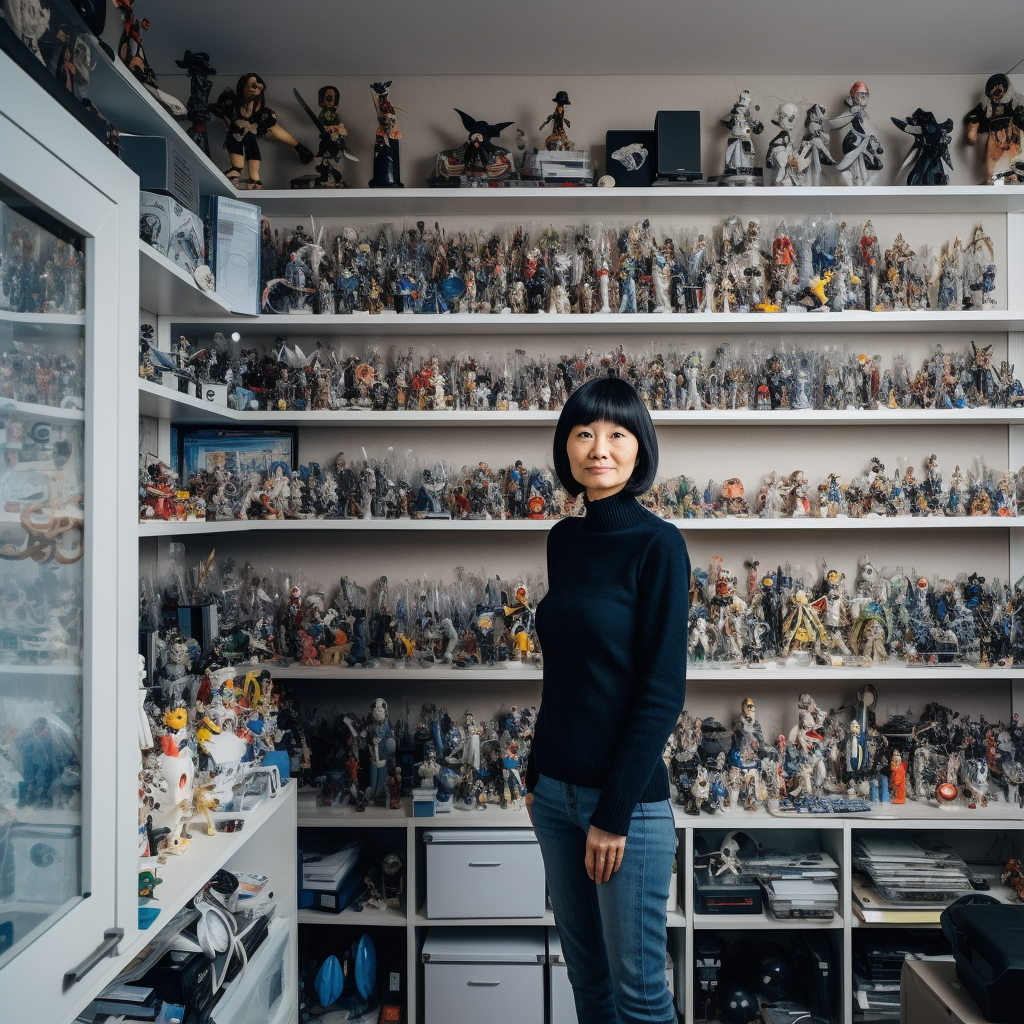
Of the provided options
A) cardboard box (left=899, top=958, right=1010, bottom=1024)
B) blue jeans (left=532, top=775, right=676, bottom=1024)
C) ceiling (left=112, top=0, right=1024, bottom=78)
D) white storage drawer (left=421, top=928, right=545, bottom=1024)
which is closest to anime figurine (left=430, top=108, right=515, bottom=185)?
ceiling (left=112, top=0, right=1024, bottom=78)

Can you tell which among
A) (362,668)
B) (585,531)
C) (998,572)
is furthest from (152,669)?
(998,572)

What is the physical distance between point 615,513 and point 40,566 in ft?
3.19

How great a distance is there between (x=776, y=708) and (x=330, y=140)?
2444 millimetres

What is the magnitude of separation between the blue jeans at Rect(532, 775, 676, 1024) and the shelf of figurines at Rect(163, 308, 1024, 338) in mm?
1519

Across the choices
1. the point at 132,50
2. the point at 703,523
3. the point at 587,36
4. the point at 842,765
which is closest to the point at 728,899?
the point at 842,765

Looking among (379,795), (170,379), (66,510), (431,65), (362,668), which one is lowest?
(379,795)

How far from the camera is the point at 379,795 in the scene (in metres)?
2.62

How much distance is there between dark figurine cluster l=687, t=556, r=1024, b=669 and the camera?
264cm

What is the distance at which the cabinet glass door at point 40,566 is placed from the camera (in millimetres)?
1001

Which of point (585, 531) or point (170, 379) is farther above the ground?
point (170, 379)

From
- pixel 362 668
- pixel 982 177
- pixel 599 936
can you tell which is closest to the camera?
pixel 599 936

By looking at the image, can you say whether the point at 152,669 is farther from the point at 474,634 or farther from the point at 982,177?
the point at 982,177

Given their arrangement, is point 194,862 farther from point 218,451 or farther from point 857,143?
point 857,143

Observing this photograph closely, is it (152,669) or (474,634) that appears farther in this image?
(474,634)
